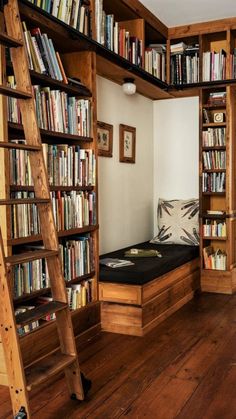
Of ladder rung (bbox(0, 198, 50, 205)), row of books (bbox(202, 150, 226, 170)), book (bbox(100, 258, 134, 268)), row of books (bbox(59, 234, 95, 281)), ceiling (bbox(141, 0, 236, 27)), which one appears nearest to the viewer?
ladder rung (bbox(0, 198, 50, 205))

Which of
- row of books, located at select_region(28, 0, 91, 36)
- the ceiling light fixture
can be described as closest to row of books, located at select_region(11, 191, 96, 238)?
row of books, located at select_region(28, 0, 91, 36)

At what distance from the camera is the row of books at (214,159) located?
4926 mm

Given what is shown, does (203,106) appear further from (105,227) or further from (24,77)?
(24,77)

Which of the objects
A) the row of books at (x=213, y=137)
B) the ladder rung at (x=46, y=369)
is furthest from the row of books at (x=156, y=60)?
the ladder rung at (x=46, y=369)

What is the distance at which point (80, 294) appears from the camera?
3521 mm

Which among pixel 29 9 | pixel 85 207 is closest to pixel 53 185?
pixel 85 207

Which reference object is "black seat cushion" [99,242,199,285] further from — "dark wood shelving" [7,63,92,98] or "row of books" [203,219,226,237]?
"dark wood shelving" [7,63,92,98]

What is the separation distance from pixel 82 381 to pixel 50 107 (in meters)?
1.72

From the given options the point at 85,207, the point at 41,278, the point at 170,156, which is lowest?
the point at 41,278

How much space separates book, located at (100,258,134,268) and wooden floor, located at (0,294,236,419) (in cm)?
56

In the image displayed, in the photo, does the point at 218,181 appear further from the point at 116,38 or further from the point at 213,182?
the point at 116,38

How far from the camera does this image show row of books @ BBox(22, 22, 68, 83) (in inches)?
116

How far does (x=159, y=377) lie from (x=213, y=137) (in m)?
2.83

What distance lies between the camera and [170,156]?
559 cm
